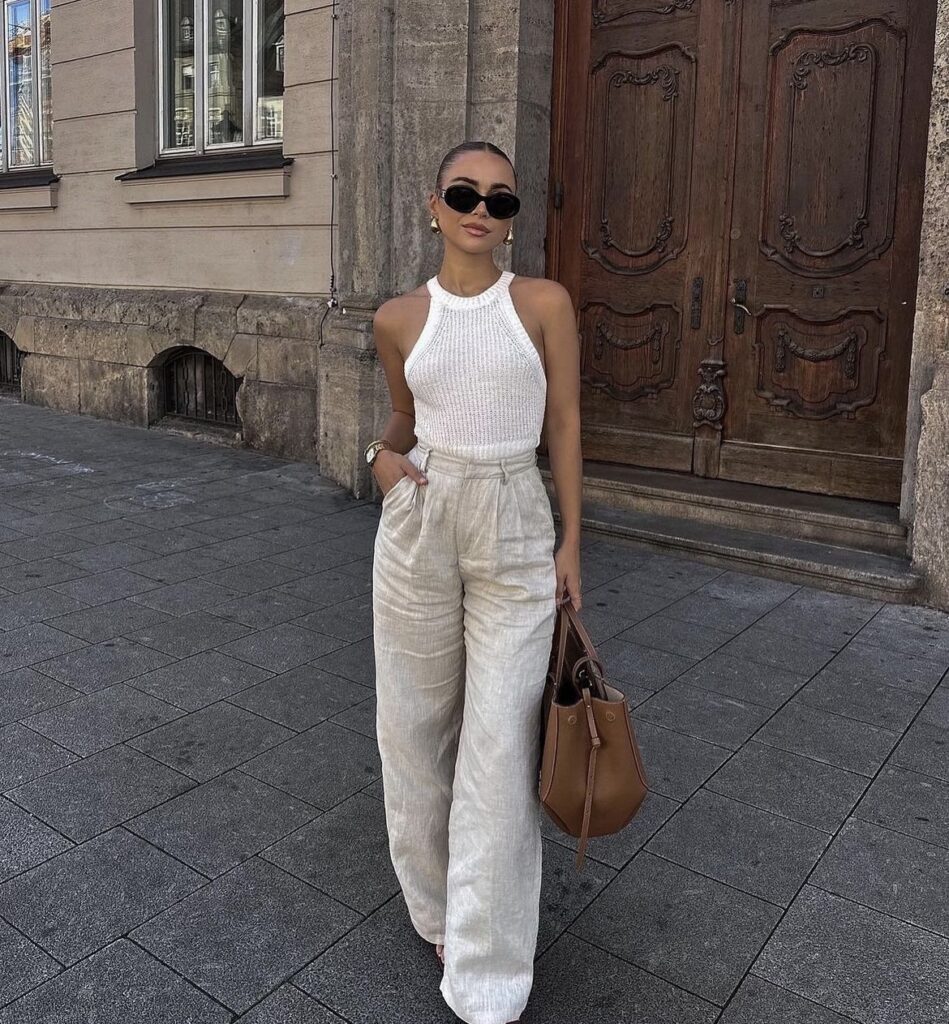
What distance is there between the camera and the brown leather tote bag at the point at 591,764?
2.16m

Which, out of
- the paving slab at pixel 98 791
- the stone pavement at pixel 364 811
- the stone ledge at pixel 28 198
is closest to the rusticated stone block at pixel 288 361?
the stone pavement at pixel 364 811

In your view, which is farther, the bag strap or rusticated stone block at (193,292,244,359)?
rusticated stone block at (193,292,244,359)

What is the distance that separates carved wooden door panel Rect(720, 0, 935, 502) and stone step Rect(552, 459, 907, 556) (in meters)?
0.19

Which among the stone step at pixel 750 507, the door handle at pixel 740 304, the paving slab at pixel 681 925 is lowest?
the paving slab at pixel 681 925

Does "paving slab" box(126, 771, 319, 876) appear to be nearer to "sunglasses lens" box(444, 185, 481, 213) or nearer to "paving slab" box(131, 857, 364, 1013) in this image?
"paving slab" box(131, 857, 364, 1013)

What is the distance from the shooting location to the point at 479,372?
2287mm

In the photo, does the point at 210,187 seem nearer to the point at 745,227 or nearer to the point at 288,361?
the point at 288,361

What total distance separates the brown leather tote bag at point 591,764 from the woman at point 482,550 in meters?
0.10

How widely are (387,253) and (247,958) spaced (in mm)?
5543

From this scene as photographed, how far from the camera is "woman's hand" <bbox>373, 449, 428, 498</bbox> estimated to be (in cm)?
234

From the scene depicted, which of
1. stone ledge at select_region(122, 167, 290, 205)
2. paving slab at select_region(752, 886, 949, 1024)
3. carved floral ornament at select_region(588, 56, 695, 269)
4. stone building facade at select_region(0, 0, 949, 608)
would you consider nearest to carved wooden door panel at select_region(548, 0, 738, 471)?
carved floral ornament at select_region(588, 56, 695, 269)

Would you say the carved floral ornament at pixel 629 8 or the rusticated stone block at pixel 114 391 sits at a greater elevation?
the carved floral ornament at pixel 629 8

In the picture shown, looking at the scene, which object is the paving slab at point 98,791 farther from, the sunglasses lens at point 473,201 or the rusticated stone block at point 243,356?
the rusticated stone block at point 243,356

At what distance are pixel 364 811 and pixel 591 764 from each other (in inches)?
52.0
